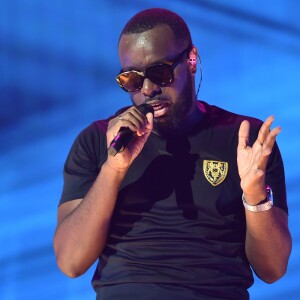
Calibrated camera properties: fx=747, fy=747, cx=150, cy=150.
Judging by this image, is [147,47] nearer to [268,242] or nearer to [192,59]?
[192,59]

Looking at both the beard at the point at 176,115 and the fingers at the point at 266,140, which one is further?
the beard at the point at 176,115

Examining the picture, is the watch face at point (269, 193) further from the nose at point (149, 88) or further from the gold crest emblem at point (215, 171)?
the nose at point (149, 88)

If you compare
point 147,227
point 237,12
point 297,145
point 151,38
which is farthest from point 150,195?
point 237,12

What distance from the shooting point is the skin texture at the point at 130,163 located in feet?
5.71

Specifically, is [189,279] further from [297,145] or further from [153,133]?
[297,145]

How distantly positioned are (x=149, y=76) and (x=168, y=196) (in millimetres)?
313

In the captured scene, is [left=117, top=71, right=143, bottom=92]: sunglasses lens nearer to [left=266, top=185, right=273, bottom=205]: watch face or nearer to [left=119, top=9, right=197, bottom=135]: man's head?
[left=119, top=9, right=197, bottom=135]: man's head

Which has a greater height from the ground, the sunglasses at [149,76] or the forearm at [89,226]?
the sunglasses at [149,76]

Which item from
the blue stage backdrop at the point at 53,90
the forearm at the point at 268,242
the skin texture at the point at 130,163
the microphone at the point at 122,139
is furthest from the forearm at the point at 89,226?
the blue stage backdrop at the point at 53,90

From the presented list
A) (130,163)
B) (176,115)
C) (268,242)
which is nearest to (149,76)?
(176,115)

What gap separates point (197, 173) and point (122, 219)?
23cm

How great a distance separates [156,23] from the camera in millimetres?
2062

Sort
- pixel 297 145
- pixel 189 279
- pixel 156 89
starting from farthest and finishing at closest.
→ 1. pixel 297 145
2. pixel 156 89
3. pixel 189 279

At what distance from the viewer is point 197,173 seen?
1938 millimetres
